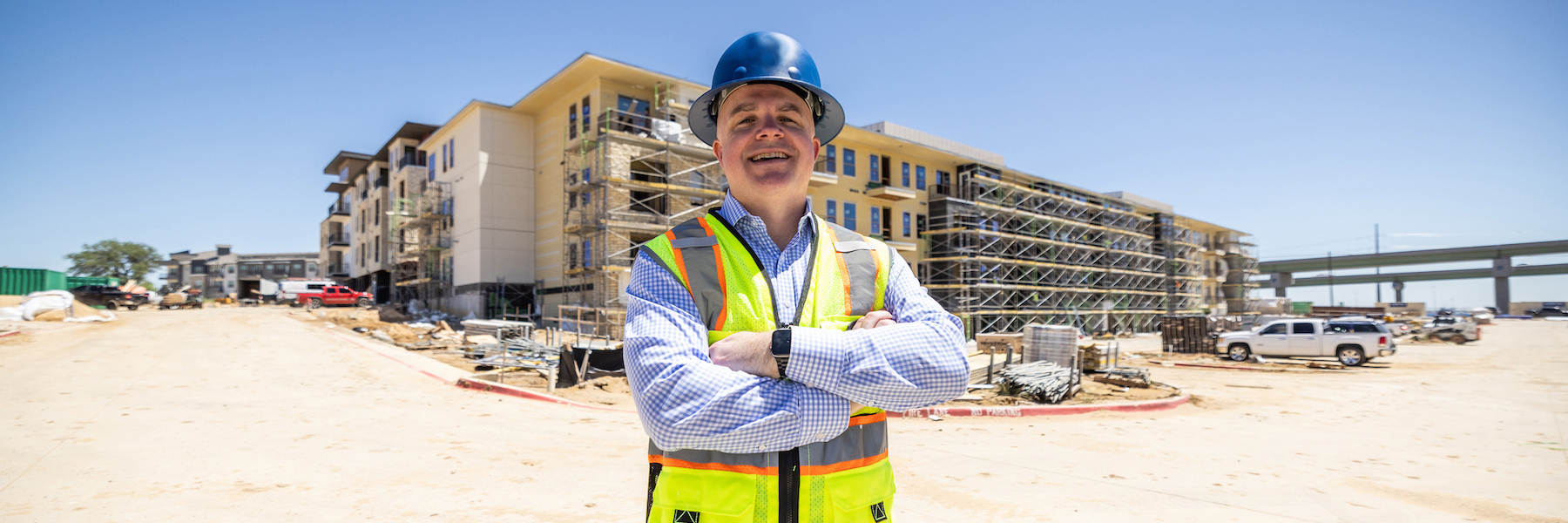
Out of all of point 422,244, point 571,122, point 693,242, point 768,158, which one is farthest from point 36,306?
point 768,158

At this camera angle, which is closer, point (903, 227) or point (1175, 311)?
point (903, 227)

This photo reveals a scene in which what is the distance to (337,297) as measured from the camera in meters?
40.8

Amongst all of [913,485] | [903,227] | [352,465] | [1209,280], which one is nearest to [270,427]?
[352,465]

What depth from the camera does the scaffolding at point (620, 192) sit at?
27.1 meters

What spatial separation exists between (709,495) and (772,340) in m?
0.41

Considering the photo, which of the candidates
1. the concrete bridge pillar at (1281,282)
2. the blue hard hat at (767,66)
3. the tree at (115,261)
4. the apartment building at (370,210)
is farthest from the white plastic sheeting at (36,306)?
the concrete bridge pillar at (1281,282)

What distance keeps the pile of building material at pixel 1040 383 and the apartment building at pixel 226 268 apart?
290 ft

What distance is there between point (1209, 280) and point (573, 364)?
7249cm

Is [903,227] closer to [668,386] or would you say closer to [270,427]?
[270,427]

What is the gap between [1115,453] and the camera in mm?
7621

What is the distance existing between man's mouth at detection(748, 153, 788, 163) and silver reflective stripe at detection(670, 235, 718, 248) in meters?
0.26

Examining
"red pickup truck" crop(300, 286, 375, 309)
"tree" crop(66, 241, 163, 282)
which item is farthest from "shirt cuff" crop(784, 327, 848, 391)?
"tree" crop(66, 241, 163, 282)

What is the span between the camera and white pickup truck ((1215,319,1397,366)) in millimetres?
20359

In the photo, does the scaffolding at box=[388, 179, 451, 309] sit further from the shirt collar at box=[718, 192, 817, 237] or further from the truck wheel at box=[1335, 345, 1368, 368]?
the truck wheel at box=[1335, 345, 1368, 368]
